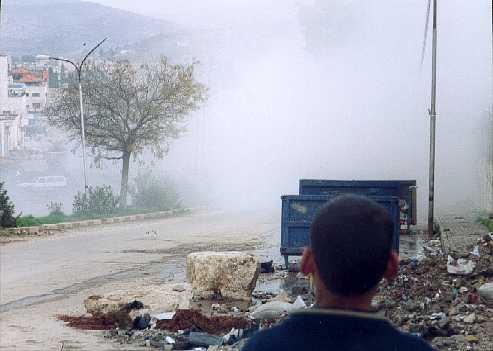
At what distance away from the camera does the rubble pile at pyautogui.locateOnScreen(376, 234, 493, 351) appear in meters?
9.59

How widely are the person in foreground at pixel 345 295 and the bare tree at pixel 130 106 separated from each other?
139 feet

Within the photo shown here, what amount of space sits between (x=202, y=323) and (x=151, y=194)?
36162 millimetres

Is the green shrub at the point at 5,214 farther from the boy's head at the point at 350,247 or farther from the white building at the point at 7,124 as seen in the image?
the white building at the point at 7,124

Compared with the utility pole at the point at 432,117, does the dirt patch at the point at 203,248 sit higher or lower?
lower

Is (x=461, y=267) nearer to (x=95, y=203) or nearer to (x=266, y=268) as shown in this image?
(x=266, y=268)

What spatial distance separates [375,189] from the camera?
69.3 ft

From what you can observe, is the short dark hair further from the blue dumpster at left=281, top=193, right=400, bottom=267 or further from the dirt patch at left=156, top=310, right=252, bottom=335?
the blue dumpster at left=281, top=193, right=400, bottom=267

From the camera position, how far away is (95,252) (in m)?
21.7

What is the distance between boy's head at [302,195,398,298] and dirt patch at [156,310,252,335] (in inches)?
313

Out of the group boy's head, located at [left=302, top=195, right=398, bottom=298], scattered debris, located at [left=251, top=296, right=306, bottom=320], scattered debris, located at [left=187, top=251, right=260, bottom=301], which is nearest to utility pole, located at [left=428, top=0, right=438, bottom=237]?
scattered debris, located at [left=187, top=251, right=260, bottom=301]

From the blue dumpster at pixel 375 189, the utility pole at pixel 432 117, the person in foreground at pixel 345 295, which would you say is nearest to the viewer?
the person in foreground at pixel 345 295

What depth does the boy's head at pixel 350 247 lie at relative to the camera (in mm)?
2461

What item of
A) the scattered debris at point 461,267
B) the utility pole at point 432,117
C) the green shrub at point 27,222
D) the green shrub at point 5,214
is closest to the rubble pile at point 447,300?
the scattered debris at point 461,267

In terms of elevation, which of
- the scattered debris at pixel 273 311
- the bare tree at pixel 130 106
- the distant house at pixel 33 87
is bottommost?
the scattered debris at pixel 273 311
